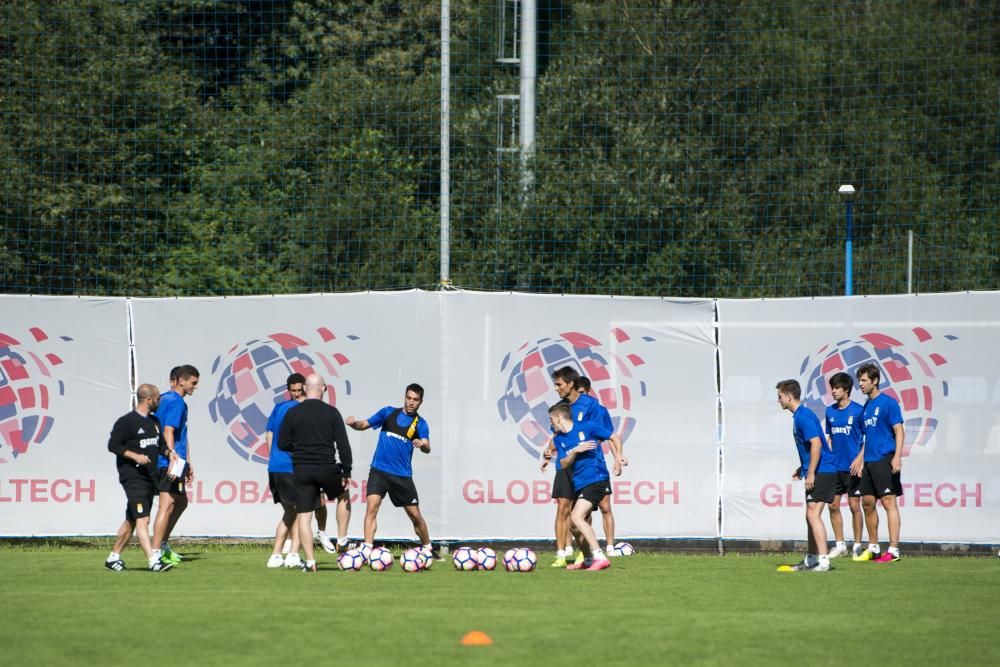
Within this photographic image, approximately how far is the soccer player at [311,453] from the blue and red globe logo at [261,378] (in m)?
2.87

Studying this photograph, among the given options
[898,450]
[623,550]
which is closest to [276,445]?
[623,550]

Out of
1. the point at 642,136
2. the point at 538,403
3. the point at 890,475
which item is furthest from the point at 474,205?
the point at 890,475

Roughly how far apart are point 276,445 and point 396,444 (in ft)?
4.29

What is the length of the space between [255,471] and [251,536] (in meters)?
0.75

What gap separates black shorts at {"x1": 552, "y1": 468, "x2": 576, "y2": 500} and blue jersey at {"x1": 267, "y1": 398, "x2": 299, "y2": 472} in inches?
108

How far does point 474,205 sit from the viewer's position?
92.6 feet

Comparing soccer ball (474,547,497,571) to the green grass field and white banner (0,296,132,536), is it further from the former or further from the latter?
white banner (0,296,132,536)

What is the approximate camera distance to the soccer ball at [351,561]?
13.7m

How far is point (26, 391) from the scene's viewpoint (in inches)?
641

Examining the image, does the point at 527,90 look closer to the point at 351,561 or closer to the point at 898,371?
the point at 898,371

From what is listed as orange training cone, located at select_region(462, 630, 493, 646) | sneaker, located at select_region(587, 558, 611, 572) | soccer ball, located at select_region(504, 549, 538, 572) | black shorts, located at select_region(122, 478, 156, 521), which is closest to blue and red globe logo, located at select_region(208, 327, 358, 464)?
black shorts, located at select_region(122, 478, 156, 521)

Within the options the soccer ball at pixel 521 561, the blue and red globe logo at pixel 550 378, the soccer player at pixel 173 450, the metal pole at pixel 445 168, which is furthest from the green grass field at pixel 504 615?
the metal pole at pixel 445 168

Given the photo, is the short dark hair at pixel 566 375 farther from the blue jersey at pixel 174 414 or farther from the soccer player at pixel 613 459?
the blue jersey at pixel 174 414

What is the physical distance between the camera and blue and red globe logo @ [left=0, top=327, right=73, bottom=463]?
16.1 m
